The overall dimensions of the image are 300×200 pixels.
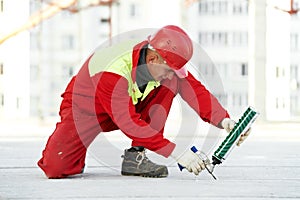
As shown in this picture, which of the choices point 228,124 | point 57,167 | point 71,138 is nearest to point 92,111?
point 71,138

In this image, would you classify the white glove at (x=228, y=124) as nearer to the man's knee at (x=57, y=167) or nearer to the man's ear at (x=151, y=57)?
the man's ear at (x=151, y=57)

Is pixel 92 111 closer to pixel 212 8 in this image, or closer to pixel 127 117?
pixel 127 117

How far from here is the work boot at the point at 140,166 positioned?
367cm

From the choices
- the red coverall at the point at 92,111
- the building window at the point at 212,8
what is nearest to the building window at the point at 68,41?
the building window at the point at 212,8

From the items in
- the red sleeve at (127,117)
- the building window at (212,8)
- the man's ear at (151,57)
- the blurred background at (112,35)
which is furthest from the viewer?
the building window at (212,8)

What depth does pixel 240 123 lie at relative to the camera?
137 inches

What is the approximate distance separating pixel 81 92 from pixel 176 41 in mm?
465

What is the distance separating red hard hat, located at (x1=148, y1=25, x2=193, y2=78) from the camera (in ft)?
11.3

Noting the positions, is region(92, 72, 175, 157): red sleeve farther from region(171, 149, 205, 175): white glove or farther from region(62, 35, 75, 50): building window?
region(62, 35, 75, 50): building window

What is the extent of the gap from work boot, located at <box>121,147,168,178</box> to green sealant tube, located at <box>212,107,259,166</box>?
0.25m

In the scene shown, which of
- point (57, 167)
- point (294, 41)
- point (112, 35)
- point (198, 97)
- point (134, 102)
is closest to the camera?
point (134, 102)

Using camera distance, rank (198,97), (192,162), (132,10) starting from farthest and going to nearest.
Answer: (132,10)
(198,97)
(192,162)

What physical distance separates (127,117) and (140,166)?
1.26ft

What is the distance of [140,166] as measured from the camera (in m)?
3.74
